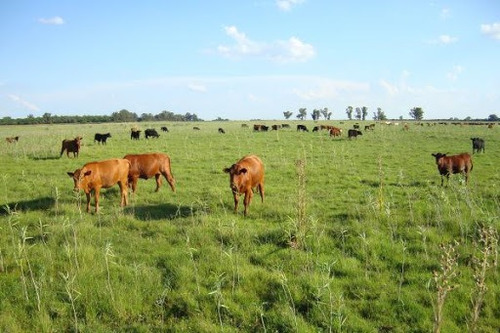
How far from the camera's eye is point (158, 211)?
10.9 meters

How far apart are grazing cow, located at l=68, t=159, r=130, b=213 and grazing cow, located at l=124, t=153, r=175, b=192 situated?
0.68m

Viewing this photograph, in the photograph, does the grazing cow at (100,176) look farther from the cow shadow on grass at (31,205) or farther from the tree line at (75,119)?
the tree line at (75,119)

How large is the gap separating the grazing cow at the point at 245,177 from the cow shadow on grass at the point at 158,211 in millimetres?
1352

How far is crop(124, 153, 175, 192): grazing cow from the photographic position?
13.6 m

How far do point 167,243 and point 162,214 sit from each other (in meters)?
2.60

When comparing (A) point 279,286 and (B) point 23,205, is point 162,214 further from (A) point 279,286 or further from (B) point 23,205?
(A) point 279,286

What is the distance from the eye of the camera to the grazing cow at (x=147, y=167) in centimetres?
1362

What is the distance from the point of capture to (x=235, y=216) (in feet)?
32.7

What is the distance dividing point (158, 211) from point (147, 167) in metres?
3.51

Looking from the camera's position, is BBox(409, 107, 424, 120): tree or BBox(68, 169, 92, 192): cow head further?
BBox(409, 107, 424, 120): tree

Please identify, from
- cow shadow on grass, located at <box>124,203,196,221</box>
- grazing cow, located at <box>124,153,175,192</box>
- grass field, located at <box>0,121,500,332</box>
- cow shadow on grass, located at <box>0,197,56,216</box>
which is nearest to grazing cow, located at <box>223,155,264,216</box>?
grass field, located at <box>0,121,500,332</box>

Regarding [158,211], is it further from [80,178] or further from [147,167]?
[147,167]

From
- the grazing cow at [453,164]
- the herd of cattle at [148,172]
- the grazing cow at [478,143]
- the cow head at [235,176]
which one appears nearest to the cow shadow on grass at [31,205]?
the herd of cattle at [148,172]

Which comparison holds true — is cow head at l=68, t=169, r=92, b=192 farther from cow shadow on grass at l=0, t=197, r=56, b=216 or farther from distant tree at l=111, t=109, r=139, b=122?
distant tree at l=111, t=109, r=139, b=122
